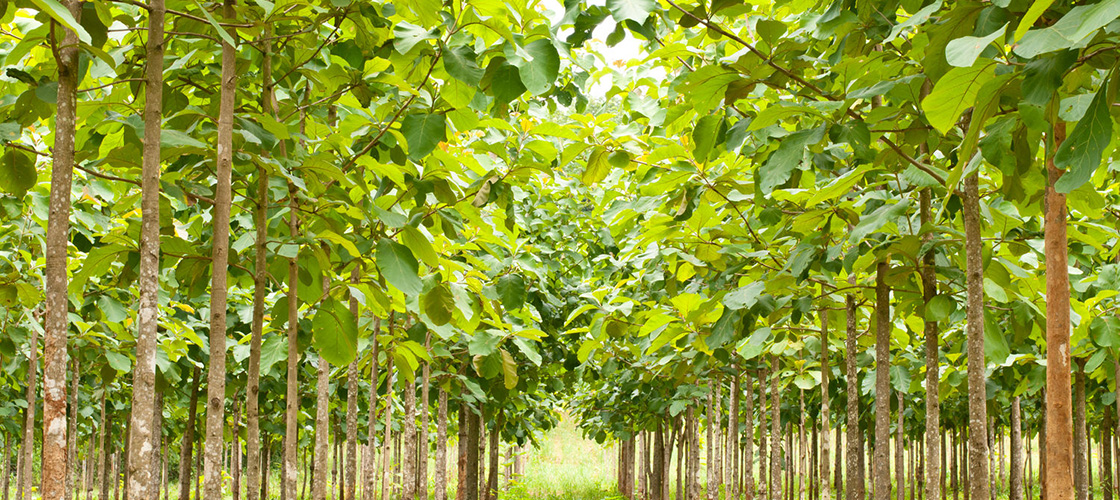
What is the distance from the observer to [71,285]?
3.17 meters

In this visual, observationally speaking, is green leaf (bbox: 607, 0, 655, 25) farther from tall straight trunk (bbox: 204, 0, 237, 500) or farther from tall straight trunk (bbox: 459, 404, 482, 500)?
tall straight trunk (bbox: 459, 404, 482, 500)

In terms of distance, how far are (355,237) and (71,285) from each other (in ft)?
3.36

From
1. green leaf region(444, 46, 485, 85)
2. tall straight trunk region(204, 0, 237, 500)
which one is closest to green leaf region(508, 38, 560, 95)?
green leaf region(444, 46, 485, 85)

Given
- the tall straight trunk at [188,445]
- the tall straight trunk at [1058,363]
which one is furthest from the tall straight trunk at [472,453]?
the tall straight trunk at [1058,363]

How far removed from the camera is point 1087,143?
6.04ft

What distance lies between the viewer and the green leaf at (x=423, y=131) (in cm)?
307

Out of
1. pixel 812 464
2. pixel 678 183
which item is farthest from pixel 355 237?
pixel 812 464

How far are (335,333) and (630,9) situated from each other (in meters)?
1.61

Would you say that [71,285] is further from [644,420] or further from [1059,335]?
[644,420]

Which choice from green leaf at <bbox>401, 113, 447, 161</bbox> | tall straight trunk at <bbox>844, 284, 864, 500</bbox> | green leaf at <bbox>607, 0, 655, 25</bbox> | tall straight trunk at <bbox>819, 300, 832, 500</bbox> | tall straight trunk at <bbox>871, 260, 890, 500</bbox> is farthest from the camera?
tall straight trunk at <bbox>819, 300, 832, 500</bbox>

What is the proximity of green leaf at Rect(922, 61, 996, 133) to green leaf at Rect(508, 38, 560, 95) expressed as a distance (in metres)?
1.04

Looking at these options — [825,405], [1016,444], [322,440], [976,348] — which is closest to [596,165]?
[976,348]

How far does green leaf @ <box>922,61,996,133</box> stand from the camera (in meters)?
2.07

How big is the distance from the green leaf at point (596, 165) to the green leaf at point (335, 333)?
1173 millimetres
